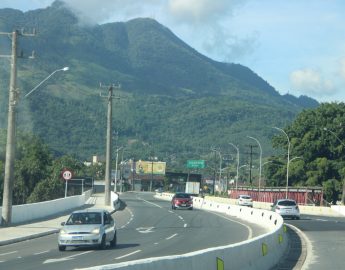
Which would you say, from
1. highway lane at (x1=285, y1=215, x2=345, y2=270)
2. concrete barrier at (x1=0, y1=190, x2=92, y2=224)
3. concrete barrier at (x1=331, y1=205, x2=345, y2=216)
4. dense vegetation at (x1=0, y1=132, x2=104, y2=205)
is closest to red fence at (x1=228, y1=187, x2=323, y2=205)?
concrete barrier at (x1=331, y1=205, x2=345, y2=216)

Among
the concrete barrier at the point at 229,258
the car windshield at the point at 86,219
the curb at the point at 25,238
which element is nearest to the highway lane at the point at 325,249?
the concrete barrier at the point at 229,258

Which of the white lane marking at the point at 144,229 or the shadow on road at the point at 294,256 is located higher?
the shadow on road at the point at 294,256

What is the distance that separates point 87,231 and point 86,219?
3.35ft

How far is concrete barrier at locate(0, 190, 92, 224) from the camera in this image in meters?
41.9

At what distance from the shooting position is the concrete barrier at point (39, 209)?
4191 centimetres

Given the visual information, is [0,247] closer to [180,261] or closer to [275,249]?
[275,249]

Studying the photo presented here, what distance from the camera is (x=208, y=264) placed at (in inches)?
518

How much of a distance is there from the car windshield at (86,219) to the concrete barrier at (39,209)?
1444 centimetres

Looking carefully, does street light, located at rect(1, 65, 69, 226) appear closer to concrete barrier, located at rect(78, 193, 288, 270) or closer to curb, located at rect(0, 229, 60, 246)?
curb, located at rect(0, 229, 60, 246)

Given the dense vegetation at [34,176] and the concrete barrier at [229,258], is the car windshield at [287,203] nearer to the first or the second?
the concrete barrier at [229,258]

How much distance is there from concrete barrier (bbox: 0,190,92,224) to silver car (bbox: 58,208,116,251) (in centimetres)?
1480

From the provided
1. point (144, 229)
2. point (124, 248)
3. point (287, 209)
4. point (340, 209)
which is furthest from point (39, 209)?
point (340, 209)

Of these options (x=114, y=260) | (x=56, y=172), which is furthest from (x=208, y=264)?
(x=56, y=172)

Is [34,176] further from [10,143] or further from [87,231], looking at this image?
[87,231]
